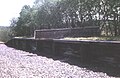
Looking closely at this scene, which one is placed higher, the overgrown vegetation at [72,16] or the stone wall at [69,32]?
the overgrown vegetation at [72,16]

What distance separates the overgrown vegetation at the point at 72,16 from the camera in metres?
16.0

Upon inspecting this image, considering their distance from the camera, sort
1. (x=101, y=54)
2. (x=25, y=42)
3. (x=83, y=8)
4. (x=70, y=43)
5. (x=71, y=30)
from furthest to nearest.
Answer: (x=25, y=42) < (x=83, y=8) < (x=71, y=30) < (x=70, y=43) < (x=101, y=54)

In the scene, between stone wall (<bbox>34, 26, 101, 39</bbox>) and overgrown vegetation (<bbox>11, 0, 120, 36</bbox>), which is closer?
stone wall (<bbox>34, 26, 101, 39</bbox>)

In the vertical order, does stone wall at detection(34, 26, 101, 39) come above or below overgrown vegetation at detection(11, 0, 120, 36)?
below

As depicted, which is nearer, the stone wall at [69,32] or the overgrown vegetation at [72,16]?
the stone wall at [69,32]

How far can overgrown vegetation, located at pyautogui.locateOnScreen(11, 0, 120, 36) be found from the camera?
16.0 metres

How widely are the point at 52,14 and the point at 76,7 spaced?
16.6ft

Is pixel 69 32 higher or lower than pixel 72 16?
lower

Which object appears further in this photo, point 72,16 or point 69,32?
point 72,16

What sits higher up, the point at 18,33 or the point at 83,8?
the point at 83,8

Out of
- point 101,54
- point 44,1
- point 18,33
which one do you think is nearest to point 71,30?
point 101,54

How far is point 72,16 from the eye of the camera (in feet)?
74.1

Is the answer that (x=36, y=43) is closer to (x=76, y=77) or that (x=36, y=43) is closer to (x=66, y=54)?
(x=66, y=54)

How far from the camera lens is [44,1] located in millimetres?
26094
